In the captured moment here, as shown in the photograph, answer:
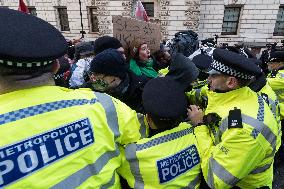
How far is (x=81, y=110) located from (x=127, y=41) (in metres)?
2.48

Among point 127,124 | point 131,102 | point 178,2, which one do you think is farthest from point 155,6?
point 127,124

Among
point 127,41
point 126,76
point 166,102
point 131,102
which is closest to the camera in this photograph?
point 166,102

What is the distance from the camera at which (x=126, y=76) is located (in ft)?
8.16

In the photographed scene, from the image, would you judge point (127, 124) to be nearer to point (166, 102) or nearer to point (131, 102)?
point (166, 102)

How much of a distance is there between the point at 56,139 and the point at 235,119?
1305mm

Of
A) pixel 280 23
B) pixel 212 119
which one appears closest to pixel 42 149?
pixel 212 119

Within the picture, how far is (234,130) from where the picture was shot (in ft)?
5.86

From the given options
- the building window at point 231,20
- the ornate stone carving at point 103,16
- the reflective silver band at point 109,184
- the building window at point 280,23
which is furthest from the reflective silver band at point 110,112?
the building window at point 280,23

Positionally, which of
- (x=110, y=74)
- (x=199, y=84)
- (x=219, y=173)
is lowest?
(x=219, y=173)

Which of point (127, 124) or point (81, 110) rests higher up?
point (81, 110)

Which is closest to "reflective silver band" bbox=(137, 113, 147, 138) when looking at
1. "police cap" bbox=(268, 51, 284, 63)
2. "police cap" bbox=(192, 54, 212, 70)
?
"police cap" bbox=(192, 54, 212, 70)

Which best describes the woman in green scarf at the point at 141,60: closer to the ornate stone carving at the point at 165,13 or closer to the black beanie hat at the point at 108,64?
the black beanie hat at the point at 108,64

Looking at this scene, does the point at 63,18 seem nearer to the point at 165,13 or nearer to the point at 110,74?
the point at 165,13

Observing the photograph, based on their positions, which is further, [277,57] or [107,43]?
[277,57]
